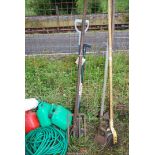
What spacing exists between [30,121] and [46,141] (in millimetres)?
191

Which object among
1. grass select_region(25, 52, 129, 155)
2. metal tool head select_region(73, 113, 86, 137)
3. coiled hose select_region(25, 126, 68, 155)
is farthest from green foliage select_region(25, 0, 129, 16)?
coiled hose select_region(25, 126, 68, 155)

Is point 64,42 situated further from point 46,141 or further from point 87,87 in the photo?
point 46,141

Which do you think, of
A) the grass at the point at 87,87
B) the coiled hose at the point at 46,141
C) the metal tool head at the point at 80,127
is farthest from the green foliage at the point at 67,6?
the coiled hose at the point at 46,141

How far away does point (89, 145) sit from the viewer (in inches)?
117

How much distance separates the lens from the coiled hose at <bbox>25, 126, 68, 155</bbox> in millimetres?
2826

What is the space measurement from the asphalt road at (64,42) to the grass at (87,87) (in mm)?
100

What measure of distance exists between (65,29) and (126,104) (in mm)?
1084

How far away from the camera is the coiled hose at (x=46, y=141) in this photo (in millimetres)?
2826

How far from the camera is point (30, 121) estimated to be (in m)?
2.89

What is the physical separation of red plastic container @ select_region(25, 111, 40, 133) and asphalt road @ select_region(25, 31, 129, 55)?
0.92 m

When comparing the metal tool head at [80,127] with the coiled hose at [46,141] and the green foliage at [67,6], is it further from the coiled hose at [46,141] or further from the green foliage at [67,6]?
the green foliage at [67,6]
